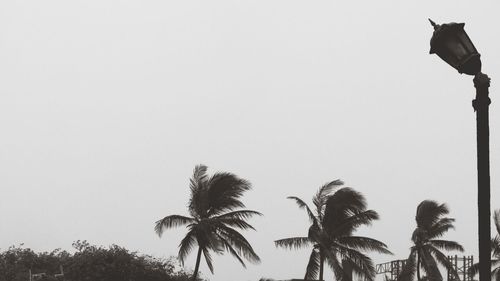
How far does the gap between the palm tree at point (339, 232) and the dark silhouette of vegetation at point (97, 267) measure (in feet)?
54.6

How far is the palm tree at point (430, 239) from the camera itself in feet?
137

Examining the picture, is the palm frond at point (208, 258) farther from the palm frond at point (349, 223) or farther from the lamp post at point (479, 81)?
the lamp post at point (479, 81)

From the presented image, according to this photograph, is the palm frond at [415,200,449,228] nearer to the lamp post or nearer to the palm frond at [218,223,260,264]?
the palm frond at [218,223,260,264]

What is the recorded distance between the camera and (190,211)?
3142 cm

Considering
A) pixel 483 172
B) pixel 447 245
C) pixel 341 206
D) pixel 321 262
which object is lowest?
pixel 483 172

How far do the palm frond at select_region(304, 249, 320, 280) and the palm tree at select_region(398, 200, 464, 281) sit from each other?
1048 centimetres

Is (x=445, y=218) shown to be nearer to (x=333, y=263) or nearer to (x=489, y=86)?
(x=333, y=263)

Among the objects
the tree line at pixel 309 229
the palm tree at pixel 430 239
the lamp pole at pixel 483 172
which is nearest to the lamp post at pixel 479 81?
the lamp pole at pixel 483 172

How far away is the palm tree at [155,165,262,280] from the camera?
3052cm

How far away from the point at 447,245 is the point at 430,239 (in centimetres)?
104

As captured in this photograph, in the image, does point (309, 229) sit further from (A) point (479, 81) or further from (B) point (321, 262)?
(A) point (479, 81)

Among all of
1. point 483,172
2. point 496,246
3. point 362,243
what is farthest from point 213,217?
point 483,172

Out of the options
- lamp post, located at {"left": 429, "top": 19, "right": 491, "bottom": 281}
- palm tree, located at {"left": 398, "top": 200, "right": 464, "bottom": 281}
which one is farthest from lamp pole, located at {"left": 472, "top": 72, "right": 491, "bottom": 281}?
palm tree, located at {"left": 398, "top": 200, "right": 464, "bottom": 281}

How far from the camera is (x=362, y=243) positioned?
31.9 m
